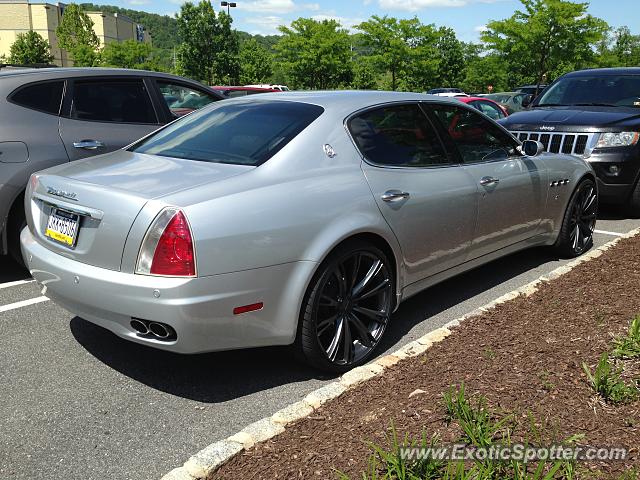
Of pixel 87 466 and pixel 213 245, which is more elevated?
pixel 213 245

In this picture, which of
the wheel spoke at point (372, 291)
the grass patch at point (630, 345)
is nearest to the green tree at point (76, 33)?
the wheel spoke at point (372, 291)

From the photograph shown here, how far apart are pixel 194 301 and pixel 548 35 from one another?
32791mm

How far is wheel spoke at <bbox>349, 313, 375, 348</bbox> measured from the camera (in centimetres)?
370

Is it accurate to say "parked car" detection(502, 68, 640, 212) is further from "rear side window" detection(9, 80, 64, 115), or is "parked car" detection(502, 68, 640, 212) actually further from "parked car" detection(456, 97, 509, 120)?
"parked car" detection(456, 97, 509, 120)

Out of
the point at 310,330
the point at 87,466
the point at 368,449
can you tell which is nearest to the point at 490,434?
the point at 368,449

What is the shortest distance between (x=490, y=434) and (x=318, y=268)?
1.25m

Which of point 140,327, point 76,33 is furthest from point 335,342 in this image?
point 76,33

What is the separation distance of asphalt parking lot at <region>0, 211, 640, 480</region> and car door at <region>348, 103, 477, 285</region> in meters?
0.59

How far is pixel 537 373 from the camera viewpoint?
3.15 meters

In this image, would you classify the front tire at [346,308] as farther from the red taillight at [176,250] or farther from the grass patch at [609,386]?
the grass patch at [609,386]

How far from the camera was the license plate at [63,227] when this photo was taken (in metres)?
3.35

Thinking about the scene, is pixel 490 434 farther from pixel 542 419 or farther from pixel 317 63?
pixel 317 63

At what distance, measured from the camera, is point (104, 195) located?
3.22 metres

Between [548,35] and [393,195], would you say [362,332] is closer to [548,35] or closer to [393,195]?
[393,195]
